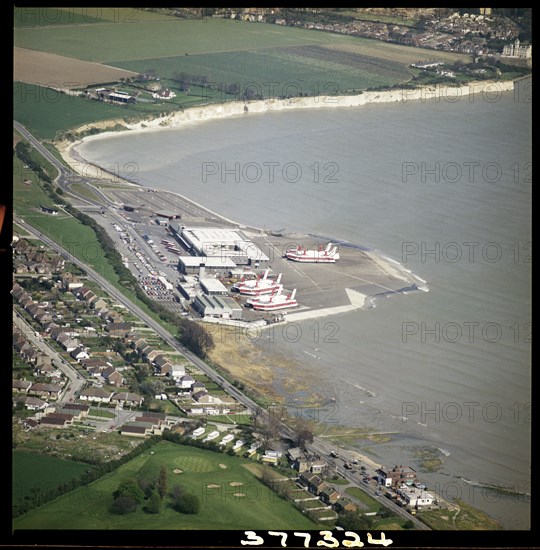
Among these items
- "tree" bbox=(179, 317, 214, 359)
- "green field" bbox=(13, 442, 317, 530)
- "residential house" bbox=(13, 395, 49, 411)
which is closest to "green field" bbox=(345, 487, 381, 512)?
"green field" bbox=(13, 442, 317, 530)

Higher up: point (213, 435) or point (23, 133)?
point (23, 133)

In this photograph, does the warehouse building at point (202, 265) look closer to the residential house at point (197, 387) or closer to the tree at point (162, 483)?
the residential house at point (197, 387)

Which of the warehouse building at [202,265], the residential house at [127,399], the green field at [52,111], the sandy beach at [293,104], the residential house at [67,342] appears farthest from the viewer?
the sandy beach at [293,104]

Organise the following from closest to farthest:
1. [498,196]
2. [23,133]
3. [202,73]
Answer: [498,196], [23,133], [202,73]

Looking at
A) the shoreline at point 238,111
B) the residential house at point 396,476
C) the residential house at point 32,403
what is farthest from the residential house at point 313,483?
the shoreline at point 238,111
